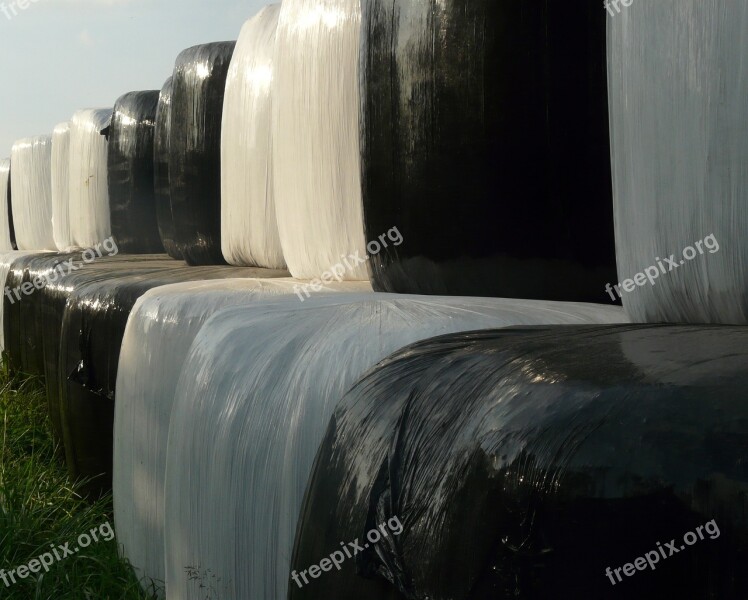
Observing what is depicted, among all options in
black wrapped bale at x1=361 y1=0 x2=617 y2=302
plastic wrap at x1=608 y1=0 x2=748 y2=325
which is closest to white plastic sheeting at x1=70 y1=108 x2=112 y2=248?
black wrapped bale at x1=361 y1=0 x2=617 y2=302

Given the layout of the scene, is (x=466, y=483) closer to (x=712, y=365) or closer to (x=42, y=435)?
(x=712, y=365)

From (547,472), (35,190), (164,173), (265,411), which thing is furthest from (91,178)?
(547,472)

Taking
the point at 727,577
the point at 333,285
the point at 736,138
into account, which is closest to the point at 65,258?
the point at 333,285

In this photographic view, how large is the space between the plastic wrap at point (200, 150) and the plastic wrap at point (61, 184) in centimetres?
169

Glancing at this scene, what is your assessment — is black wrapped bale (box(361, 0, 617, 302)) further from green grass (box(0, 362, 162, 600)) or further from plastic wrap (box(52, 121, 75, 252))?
plastic wrap (box(52, 121, 75, 252))

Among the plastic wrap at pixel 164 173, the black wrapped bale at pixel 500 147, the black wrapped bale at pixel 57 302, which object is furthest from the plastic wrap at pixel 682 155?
the plastic wrap at pixel 164 173

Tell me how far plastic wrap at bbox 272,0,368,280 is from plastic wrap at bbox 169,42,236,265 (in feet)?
2.59

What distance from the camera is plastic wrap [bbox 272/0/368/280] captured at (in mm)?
1493

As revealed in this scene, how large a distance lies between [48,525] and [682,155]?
164cm

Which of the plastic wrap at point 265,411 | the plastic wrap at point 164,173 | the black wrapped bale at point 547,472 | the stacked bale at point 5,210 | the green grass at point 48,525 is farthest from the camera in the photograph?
the stacked bale at point 5,210

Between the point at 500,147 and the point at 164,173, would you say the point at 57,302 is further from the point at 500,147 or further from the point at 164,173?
the point at 500,147

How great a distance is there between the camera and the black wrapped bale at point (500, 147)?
3.56 feet

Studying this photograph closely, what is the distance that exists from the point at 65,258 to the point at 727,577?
271cm

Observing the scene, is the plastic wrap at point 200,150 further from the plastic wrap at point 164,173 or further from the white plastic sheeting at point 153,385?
the white plastic sheeting at point 153,385
